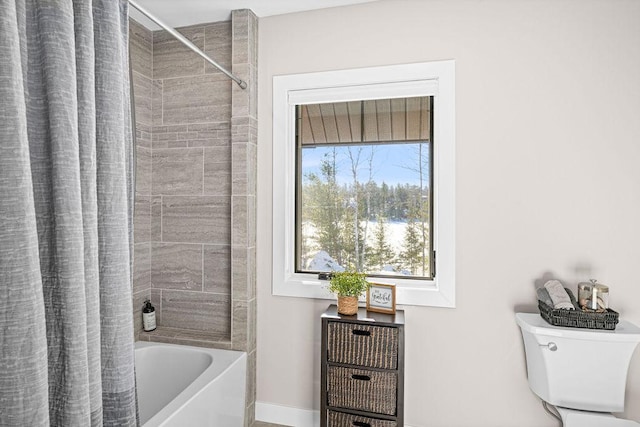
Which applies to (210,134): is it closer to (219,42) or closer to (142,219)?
(219,42)

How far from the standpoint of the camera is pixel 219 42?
2459 mm

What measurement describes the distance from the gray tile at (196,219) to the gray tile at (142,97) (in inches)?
21.0

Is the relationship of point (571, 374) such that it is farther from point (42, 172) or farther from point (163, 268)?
point (163, 268)

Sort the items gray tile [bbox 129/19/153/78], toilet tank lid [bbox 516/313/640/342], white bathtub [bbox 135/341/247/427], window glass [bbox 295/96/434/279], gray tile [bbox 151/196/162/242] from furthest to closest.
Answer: gray tile [bbox 151/196/162/242]
gray tile [bbox 129/19/153/78]
window glass [bbox 295/96/434/279]
white bathtub [bbox 135/341/247/427]
toilet tank lid [bbox 516/313/640/342]

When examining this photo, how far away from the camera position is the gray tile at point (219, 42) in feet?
Result: 8.02

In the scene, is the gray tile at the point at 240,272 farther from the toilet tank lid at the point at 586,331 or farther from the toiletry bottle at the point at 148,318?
the toilet tank lid at the point at 586,331

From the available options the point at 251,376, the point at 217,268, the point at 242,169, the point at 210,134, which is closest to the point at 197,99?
the point at 210,134

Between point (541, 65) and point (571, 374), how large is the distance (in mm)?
1523

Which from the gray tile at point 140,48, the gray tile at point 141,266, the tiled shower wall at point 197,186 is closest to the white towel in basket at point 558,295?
the tiled shower wall at point 197,186

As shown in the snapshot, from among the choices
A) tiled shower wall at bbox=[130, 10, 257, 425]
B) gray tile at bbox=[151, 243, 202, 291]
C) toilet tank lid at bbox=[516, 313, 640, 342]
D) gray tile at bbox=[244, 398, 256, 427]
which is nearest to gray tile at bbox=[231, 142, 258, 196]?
tiled shower wall at bbox=[130, 10, 257, 425]

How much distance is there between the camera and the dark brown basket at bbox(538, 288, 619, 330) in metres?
1.75

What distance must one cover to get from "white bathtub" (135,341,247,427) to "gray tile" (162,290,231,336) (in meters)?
0.19

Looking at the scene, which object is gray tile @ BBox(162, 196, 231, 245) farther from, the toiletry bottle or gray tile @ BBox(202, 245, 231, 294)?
the toiletry bottle

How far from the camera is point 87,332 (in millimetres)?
913
